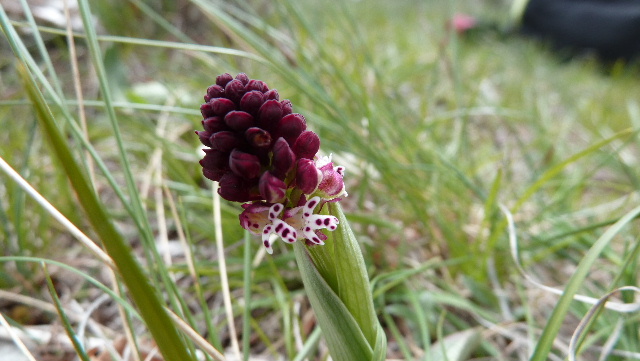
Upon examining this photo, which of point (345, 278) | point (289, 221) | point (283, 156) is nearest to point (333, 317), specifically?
point (345, 278)

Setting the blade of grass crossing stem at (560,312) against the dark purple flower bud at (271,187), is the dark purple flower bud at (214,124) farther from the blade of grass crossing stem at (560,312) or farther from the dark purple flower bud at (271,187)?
the blade of grass crossing stem at (560,312)

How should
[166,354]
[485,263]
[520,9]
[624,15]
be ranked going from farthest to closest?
[520,9]
[624,15]
[485,263]
[166,354]

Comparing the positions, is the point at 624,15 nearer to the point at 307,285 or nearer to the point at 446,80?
the point at 446,80

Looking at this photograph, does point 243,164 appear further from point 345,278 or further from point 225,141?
point 345,278

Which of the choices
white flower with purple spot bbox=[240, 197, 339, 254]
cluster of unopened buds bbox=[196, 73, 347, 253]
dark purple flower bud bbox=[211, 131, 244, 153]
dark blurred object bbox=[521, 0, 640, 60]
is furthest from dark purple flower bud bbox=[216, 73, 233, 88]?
dark blurred object bbox=[521, 0, 640, 60]

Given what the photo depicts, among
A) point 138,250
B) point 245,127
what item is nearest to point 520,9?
point 138,250

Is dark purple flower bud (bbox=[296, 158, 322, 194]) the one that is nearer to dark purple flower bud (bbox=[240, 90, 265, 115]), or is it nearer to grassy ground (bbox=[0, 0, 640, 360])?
dark purple flower bud (bbox=[240, 90, 265, 115])

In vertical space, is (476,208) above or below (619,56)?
below
